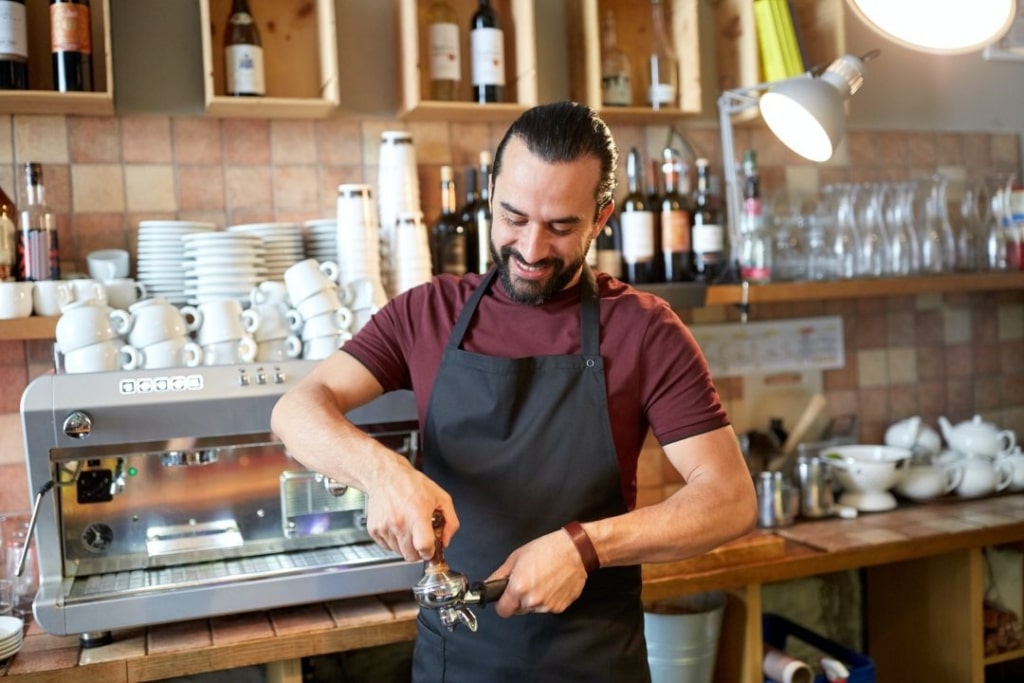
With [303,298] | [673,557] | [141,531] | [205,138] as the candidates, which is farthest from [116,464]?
[673,557]

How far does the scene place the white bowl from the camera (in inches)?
105

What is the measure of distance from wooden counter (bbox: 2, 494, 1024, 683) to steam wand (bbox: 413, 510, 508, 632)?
618 mm

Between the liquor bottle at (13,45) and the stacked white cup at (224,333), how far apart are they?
0.61 meters

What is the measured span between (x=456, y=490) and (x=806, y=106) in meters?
1.09

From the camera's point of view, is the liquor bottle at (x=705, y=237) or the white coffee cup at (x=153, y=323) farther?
the liquor bottle at (x=705, y=237)

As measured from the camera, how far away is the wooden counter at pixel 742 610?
69.3 inches

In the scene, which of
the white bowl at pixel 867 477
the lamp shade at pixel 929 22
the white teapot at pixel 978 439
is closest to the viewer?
the lamp shade at pixel 929 22

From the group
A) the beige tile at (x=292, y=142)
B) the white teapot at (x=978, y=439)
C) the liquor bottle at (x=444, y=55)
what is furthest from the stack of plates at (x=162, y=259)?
the white teapot at (x=978, y=439)

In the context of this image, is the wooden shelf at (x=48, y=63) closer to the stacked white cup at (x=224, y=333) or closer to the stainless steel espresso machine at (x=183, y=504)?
the stacked white cup at (x=224, y=333)

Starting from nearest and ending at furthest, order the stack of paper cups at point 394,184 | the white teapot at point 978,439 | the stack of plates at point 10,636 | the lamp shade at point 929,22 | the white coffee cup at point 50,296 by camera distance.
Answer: the lamp shade at point 929,22, the stack of plates at point 10,636, the white coffee cup at point 50,296, the stack of paper cups at point 394,184, the white teapot at point 978,439

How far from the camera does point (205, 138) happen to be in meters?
2.34

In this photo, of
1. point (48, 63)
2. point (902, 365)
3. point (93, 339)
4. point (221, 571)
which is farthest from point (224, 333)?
point (902, 365)

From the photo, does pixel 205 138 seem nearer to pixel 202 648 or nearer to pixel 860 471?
pixel 202 648

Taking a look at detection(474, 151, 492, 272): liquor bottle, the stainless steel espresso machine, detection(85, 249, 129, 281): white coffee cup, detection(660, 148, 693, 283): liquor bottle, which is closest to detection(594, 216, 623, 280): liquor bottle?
detection(660, 148, 693, 283): liquor bottle
